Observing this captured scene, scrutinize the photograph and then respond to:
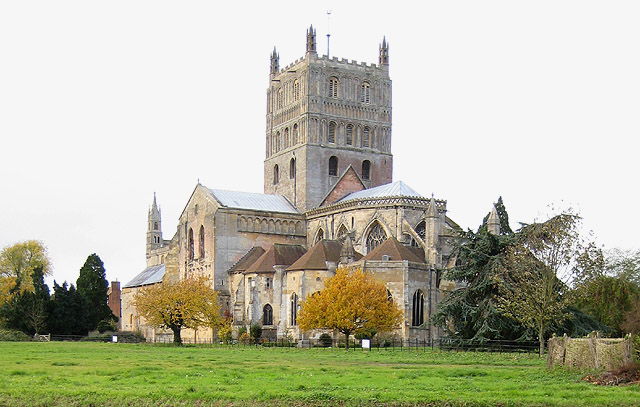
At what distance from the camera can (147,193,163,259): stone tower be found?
126412 millimetres

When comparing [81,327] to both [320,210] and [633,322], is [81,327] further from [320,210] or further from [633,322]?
[633,322]

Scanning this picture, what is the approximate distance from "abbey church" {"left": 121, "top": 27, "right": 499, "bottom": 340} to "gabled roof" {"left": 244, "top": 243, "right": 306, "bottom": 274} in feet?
0.43

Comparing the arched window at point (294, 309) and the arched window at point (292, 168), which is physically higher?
the arched window at point (292, 168)

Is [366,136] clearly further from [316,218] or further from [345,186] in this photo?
[316,218]

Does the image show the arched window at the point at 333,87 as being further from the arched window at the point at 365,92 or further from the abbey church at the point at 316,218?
the arched window at the point at 365,92

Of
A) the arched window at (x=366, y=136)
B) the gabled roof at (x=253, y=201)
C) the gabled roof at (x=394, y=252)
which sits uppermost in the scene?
the arched window at (x=366, y=136)

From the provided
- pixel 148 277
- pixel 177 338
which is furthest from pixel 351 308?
pixel 148 277

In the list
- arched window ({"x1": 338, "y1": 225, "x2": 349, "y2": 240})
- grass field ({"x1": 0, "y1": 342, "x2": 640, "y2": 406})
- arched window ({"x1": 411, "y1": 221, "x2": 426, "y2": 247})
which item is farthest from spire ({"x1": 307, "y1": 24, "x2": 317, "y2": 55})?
grass field ({"x1": 0, "y1": 342, "x2": 640, "y2": 406})

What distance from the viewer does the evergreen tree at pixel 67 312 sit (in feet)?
266

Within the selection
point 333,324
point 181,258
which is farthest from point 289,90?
point 333,324

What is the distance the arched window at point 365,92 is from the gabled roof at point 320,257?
2170 cm

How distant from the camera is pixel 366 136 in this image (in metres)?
89.9

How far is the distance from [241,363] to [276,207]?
157 ft

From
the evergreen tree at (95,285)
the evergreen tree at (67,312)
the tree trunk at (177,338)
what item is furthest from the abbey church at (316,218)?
the evergreen tree at (67,312)
